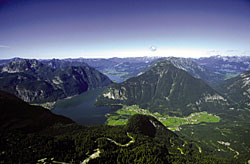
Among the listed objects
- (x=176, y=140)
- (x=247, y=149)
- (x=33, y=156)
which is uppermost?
(x=33, y=156)

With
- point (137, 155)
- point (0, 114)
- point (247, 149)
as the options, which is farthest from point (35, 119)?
point (247, 149)

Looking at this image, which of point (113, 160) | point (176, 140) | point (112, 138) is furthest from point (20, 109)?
point (176, 140)

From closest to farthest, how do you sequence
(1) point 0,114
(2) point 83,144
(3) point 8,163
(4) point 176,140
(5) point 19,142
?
(3) point 8,163
(5) point 19,142
(2) point 83,144
(1) point 0,114
(4) point 176,140

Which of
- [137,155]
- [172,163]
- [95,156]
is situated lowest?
[172,163]

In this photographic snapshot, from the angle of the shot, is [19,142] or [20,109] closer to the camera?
[19,142]

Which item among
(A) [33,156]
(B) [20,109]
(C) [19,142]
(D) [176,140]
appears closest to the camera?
(A) [33,156]

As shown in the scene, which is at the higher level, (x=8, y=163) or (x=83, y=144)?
(x=8, y=163)

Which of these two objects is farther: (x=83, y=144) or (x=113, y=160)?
(x=83, y=144)

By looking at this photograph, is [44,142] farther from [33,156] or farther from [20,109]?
[20,109]

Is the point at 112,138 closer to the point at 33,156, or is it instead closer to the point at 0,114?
the point at 33,156
